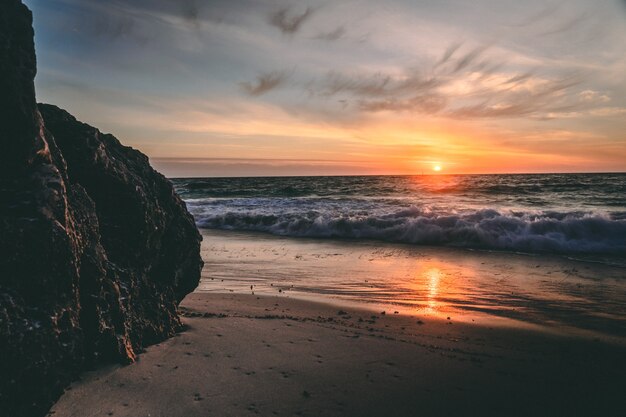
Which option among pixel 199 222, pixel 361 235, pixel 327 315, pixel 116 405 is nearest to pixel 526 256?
pixel 361 235

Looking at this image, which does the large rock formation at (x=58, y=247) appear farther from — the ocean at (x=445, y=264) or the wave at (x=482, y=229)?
the wave at (x=482, y=229)

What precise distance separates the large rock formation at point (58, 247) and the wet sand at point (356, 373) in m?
0.37

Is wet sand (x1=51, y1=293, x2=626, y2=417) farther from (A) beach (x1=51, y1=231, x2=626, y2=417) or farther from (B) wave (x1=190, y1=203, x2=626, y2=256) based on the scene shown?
(B) wave (x1=190, y1=203, x2=626, y2=256)

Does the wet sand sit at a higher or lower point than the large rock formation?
lower

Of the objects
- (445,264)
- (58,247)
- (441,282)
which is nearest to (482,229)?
(445,264)

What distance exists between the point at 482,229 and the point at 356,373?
987 cm

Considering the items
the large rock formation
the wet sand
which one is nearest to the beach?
the wet sand

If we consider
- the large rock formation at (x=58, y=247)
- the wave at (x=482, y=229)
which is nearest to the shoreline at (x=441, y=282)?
the wave at (x=482, y=229)

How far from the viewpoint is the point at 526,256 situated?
9.88 m

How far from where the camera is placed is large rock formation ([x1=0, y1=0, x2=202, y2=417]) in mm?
2438

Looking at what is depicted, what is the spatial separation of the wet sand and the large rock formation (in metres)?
0.37

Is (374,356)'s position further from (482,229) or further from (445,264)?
(482,229)

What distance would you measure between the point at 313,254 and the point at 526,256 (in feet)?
17.2

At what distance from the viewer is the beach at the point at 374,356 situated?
9.68 feet
